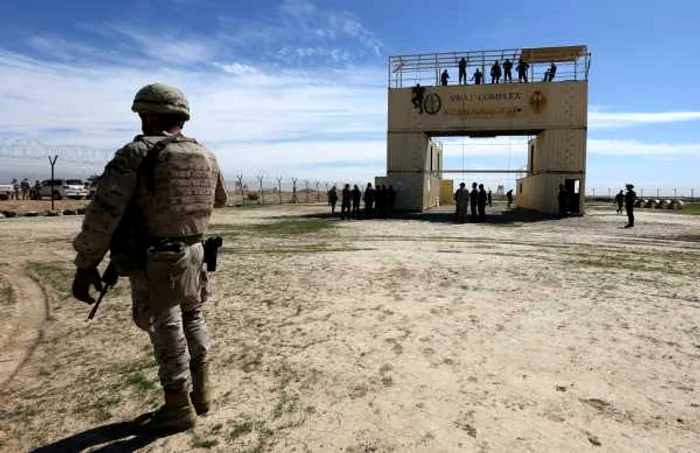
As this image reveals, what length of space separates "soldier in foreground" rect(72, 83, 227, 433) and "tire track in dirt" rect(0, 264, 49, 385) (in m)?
1.72

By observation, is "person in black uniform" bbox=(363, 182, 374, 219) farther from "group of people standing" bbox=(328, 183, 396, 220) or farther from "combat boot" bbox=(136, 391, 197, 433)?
"combat boot" bbox=(136, 391, 197, 433)

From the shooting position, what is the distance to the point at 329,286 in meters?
6.94

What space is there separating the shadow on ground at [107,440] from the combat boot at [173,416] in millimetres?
48

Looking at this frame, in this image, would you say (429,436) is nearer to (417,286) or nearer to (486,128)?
(417,286)

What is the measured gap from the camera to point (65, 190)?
3775 centimetres

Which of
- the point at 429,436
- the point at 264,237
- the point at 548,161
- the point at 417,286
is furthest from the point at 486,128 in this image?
the point at 429,436

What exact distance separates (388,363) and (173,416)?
5.61 feet

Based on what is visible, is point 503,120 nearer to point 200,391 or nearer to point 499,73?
point 499,73

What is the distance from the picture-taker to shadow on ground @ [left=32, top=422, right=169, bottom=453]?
2809 mm

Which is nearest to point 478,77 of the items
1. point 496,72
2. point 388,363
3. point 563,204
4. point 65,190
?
point 496,72

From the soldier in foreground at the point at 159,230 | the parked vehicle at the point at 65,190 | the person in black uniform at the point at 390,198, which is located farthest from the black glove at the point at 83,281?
the parked vehicle at the point at 65,190

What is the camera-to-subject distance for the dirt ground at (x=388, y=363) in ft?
9.62

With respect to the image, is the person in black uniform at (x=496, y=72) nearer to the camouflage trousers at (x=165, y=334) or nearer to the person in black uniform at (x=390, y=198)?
the person in black uniform at (x=390, y=198)

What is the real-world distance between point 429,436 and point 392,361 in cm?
120
